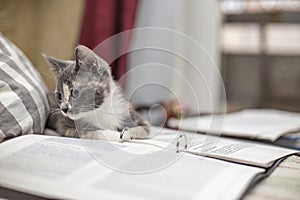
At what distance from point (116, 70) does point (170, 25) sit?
1.10 metres

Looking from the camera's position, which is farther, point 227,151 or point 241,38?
point 241,38

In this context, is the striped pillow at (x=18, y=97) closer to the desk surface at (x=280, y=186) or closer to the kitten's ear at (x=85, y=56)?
the kitten's ear at (x=85, y=56)

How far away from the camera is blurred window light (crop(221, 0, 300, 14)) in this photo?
90.9 inches

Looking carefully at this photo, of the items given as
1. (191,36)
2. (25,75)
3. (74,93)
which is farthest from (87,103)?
(191,36)

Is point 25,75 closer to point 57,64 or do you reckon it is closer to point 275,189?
point 57,64

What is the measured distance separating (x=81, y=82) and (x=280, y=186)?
15.9 inches

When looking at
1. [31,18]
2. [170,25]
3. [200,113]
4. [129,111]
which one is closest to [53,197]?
[129,111]

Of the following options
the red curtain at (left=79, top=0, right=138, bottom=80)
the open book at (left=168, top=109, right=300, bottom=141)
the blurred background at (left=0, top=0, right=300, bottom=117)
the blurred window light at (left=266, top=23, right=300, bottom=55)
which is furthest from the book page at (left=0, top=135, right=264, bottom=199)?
the blurred window light at (left=266, top=23, right=300, bottom=55)

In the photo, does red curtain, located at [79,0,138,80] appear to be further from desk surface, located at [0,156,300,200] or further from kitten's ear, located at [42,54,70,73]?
desk surface, located at [0,156,300,200]

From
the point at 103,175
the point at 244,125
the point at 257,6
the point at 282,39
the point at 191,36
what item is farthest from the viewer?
the point at 257,6

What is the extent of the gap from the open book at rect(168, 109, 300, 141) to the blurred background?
0.06m

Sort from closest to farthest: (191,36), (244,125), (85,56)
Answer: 1. (85,56)
2. (244,125)
3. (191,36)

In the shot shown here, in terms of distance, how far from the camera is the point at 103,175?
60cm

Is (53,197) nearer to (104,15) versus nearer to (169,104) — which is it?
(169,104)
